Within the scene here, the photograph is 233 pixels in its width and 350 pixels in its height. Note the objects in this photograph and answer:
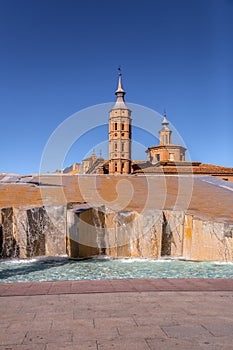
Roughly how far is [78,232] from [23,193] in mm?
4101

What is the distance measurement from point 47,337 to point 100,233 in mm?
5457

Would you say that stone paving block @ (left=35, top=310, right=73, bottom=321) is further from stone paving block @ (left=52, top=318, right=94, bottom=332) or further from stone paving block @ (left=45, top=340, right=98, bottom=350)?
stone paving block @ (left=45, top=340, right=98, bottom=350)

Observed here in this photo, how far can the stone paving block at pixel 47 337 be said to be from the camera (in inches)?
107

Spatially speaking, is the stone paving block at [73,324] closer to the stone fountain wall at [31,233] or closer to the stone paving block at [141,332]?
the stone paving block at [141,332]

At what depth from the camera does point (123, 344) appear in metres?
2.66

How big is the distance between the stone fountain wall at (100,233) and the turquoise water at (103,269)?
1.61ft

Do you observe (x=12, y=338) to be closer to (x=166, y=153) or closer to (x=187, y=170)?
(x=187, y=170)

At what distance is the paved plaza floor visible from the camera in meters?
2.70

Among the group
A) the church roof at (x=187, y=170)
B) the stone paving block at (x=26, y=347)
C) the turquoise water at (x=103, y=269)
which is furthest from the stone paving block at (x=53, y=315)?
the church roof at (x=187, y=170)

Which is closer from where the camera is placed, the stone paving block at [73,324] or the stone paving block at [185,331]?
the stone paving block at [185,331]

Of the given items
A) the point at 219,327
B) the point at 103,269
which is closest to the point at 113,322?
the point at 219,327

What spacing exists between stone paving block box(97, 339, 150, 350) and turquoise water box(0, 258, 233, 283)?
2.87 metres

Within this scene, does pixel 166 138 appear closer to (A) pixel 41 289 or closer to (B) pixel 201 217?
(B) pixel 201 217

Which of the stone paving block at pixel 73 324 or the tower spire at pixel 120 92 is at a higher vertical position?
the tower spire at pixel 120 92
